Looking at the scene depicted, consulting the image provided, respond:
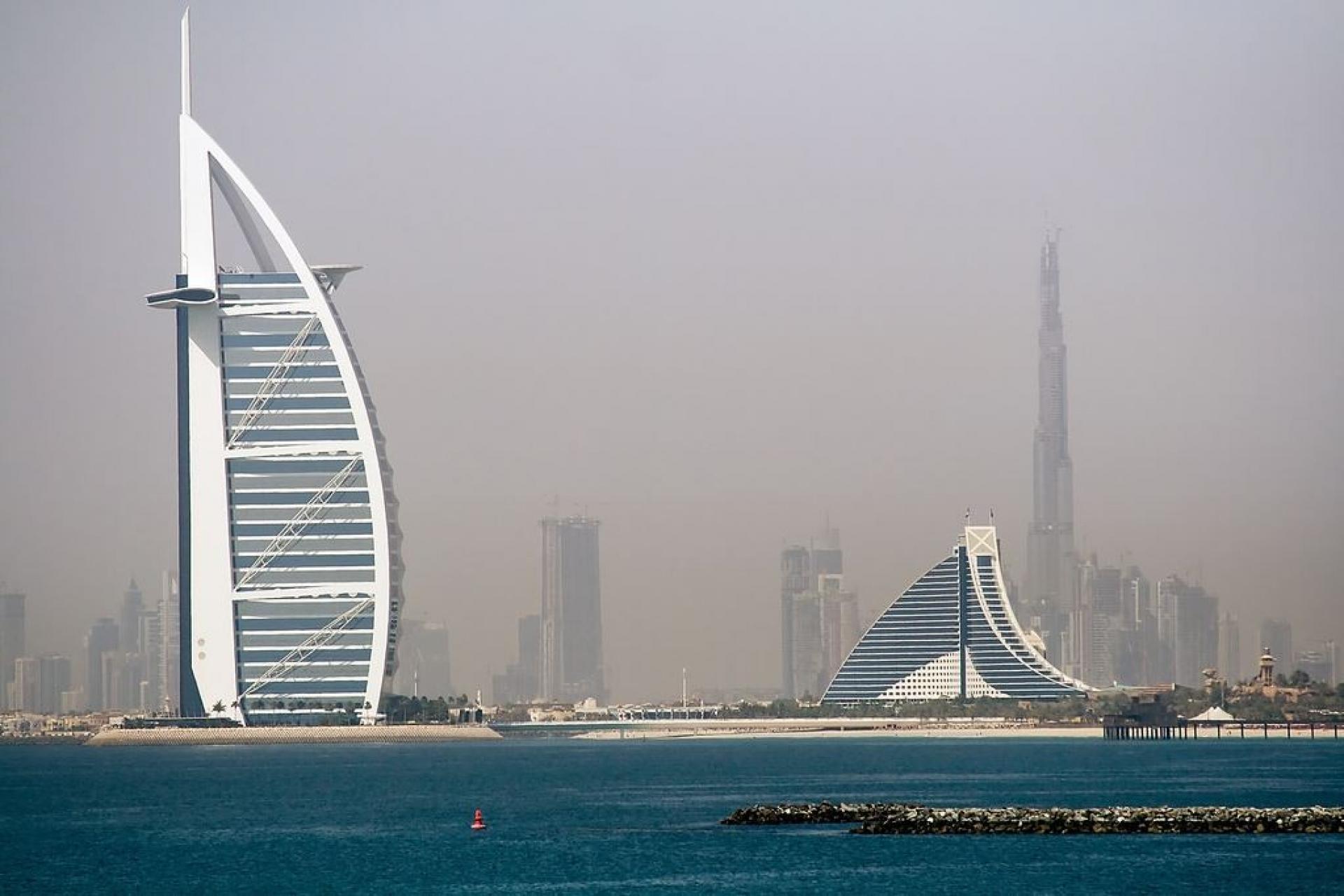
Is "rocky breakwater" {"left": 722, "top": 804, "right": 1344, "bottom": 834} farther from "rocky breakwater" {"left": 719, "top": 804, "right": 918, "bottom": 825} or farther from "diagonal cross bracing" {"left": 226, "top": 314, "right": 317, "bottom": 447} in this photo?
"diagonal cross bracing" {"left": 226, "top": 314, "right": 317, "bottom": 447}

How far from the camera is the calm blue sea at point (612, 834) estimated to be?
7769 cm

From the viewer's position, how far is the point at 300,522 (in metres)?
193

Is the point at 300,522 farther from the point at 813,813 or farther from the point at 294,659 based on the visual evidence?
the point at 813,813

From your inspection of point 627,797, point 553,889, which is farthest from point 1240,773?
point 553,889

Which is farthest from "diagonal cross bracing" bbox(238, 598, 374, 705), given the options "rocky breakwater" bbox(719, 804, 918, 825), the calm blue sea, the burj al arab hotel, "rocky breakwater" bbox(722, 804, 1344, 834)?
"rocky breakwater" bbox(722, 804, 1344, 834)

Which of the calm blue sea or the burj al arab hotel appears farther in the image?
the burj al arab hotel

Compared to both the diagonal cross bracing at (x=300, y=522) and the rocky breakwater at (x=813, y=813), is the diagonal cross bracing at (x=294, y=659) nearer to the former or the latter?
the diagonal cross bracing at (x=300, y=522)

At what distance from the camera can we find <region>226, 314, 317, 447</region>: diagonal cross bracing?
19275cm

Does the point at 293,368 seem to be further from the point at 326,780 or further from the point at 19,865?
the point at 19,865

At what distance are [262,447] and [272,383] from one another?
4.82 meters

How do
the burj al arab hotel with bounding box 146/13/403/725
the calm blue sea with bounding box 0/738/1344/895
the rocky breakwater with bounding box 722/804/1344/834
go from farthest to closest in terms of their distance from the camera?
1. the burj al arab hotel with bounding box 146/13/403/725
2. the rocky breakwater with bounding box 722/804/1344/834
3. the calm blue sea with bounding box 0/738/1344/895

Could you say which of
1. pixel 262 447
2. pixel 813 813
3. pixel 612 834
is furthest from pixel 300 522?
pixel 813 813

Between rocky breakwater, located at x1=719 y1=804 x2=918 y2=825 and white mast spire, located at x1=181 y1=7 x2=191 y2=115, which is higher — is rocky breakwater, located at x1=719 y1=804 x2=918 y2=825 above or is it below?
below

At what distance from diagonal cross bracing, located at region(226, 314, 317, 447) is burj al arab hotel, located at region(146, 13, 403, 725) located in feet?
0.24
